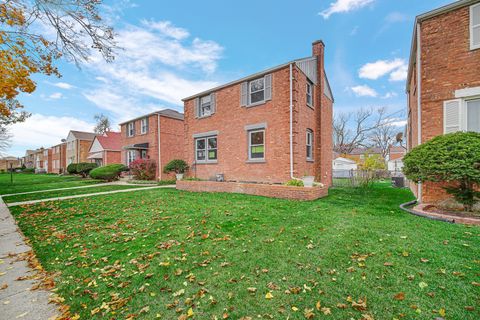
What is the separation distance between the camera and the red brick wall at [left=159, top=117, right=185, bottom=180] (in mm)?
19422

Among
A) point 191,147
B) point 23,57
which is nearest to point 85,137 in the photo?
point 191,147

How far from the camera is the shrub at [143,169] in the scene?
18.5 meters

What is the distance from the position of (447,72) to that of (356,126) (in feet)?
114

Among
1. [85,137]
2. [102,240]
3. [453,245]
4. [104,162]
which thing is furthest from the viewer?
[85,137]

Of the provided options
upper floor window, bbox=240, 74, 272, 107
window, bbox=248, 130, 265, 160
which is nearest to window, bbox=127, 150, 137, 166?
upper floor window, bbox=240, 74, 272, 107

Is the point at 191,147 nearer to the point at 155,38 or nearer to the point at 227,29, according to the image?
the point at 155,38

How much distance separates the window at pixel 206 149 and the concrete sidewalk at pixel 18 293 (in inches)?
393

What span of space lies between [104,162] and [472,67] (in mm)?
33926

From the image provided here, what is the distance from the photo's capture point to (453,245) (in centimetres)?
384

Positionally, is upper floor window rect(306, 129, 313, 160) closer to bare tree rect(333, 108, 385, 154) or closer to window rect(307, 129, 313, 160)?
window rect(307, 129, 313, 160)

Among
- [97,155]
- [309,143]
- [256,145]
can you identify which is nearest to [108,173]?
[97,155]

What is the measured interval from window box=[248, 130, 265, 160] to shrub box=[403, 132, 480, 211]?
6.36m

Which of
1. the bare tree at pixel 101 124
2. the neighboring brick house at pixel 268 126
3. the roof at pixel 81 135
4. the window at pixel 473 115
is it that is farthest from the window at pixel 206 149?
the bare tree at pixel 101 124

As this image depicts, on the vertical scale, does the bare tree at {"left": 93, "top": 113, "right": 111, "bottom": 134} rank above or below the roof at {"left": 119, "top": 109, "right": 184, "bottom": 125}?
above
